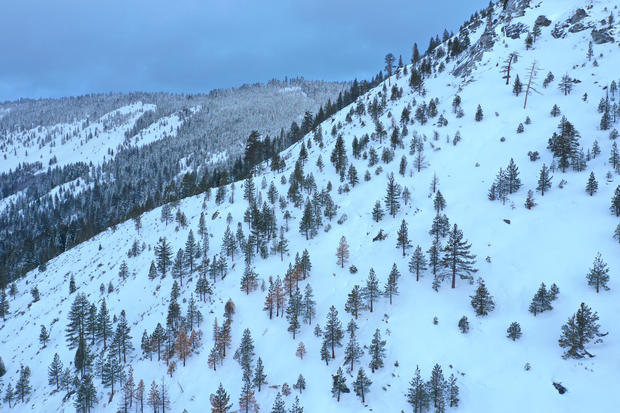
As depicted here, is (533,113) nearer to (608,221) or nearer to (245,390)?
(608,221)

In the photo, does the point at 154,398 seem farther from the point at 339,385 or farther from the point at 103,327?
the point at 339,385

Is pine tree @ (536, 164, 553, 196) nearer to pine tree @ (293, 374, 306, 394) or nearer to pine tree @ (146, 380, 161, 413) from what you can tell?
pine tree @ (293, 374, 306, 394)

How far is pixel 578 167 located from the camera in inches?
2179

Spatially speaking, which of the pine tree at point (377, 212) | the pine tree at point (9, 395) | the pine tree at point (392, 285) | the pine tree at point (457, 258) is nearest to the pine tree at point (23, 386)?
the pine tree at point (9, 395)

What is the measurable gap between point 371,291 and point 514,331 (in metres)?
18.0

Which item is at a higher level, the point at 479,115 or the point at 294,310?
the point at 479,115

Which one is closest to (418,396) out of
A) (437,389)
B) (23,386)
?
(437,389)

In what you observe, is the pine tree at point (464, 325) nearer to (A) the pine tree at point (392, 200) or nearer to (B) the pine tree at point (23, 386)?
(A) the pine tree at point (392, 200)

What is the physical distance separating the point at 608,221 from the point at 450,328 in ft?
86.6

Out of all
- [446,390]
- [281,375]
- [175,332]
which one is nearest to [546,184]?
[446,390]

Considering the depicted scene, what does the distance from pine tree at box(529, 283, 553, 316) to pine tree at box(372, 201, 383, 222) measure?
3027cm

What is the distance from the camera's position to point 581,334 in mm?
32344

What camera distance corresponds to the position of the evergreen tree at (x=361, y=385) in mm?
38281

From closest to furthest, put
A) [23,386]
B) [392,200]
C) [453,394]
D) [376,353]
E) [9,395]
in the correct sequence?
[453,394] → [376,353] → [9,395] → [23,386] → [392,200]
